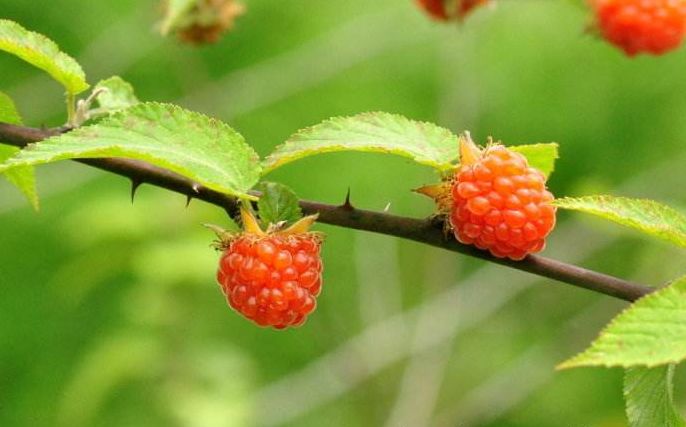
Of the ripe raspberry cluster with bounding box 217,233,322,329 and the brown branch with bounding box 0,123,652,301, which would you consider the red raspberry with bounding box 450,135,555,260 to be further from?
the ripe raspberry cluster with bounding box 217,233,322,329

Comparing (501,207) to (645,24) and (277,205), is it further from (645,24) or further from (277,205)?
(645,24)

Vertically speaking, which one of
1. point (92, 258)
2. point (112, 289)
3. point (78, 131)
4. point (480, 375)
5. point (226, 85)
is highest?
point (78, 131)

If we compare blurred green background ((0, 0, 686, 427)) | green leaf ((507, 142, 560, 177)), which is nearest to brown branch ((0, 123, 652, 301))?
green leaf ((507, 142, 560, 177))

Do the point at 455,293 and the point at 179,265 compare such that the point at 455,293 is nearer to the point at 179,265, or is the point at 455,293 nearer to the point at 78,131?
the point at 179,265

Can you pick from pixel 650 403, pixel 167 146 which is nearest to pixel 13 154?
pixel 167 146

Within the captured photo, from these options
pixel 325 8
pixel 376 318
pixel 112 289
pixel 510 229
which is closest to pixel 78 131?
pixel 510 229

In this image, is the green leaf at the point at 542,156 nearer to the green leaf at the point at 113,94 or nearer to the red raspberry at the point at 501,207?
the red raspberry at the point at 501,207

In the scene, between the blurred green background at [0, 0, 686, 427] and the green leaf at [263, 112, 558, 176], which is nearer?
the green leaf at [263, 112, 558, 176]
